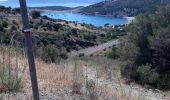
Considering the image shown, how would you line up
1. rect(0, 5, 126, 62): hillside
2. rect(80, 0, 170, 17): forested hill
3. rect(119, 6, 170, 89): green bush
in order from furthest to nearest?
rect(80, 0, 170, 17): forested hill → rect(119, 6, 170, 89): green bush → rect(0, 5, 126, 62): hillside

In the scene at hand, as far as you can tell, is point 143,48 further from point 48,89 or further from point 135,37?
point 48,89

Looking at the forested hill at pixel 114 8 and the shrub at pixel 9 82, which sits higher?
the shrub at pixel 9 82

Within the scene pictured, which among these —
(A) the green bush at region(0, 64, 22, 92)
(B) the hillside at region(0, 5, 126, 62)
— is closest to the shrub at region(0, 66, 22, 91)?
(A) the green bush at region(0, 64, 22, 92)

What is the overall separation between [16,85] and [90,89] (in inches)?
45.6

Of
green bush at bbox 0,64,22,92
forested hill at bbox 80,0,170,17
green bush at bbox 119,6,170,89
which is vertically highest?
green bush at bbox 0,64,22,92

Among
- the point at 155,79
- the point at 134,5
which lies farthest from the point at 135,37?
the point at 134,5

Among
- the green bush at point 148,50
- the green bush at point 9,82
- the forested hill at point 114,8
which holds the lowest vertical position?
the forested hill at point 114,8

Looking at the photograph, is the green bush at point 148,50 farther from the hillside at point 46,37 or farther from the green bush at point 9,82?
the green bush at point 9,82

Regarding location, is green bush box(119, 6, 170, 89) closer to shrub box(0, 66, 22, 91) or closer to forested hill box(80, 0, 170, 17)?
shrub box(0, 66, 22, 91)

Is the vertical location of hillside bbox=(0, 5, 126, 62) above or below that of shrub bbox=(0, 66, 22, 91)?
below

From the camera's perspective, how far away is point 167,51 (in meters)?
18.6

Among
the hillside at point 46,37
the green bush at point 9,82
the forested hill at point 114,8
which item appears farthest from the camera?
the forested hill at point 114,8

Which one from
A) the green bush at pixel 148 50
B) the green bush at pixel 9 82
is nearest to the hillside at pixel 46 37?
the green bush at pixel 9 82

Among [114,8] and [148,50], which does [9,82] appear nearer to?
[148,50]
